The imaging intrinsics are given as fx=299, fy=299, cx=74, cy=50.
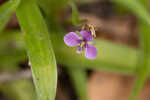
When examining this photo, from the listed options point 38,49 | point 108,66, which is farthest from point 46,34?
point 108,66

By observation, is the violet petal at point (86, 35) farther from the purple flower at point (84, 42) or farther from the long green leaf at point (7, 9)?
the long green leaf at point (7, 9)

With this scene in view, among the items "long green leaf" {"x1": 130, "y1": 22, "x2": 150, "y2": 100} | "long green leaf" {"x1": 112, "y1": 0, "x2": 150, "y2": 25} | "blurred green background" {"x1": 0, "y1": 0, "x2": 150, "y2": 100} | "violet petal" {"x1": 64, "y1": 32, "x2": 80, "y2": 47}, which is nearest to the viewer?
"violet petal" {"x1": 64, "y1": 32, "x2": 80, "y2": 47}

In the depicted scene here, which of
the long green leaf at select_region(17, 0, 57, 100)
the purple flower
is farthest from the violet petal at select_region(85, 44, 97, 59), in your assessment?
the long green leaf at select_region(17, 0, 57, 100)

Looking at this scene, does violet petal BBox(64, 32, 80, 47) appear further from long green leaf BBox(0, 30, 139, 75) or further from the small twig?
the small twig

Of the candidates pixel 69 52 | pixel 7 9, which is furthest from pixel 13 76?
pixel 7 9

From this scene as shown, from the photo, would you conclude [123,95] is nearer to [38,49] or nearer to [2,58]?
[2,58]

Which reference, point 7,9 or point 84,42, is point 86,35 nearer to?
point 84,42

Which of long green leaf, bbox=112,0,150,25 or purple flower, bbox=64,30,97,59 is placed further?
long green leaf, bbox=112,0,150,25
